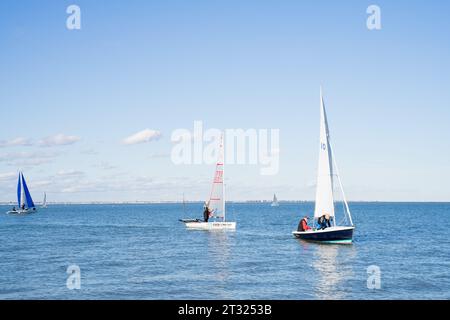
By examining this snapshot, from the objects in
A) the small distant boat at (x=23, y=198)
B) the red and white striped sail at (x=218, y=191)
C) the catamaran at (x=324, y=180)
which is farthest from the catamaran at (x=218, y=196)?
the small distant boat at (x=23, y=198)

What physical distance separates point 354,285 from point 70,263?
73.7 ft

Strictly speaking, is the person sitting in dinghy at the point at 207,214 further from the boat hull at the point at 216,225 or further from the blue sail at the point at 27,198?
the blue sail at the point at 27,198

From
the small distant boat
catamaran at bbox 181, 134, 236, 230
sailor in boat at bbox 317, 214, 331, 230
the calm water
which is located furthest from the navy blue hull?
the small distant boat

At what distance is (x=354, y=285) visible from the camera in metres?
28.5

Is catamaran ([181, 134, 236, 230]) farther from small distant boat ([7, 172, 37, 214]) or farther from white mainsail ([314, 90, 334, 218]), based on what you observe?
small distant boat ([7, 172, 37, 214])

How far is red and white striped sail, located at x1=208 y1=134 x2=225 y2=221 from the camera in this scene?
6956 centimetres

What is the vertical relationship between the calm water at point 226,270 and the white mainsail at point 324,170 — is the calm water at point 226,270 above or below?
below

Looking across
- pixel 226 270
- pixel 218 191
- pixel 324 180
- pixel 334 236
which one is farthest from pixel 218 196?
pixel 226 270

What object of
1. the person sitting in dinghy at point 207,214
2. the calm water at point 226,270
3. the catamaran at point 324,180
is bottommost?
the calm water at point 226,270

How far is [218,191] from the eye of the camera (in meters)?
69.6

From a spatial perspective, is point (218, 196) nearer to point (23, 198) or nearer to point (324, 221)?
point (324, 221)

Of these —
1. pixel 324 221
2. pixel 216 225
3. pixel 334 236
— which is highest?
pixel 324 221

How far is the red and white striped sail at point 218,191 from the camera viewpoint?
228ft
